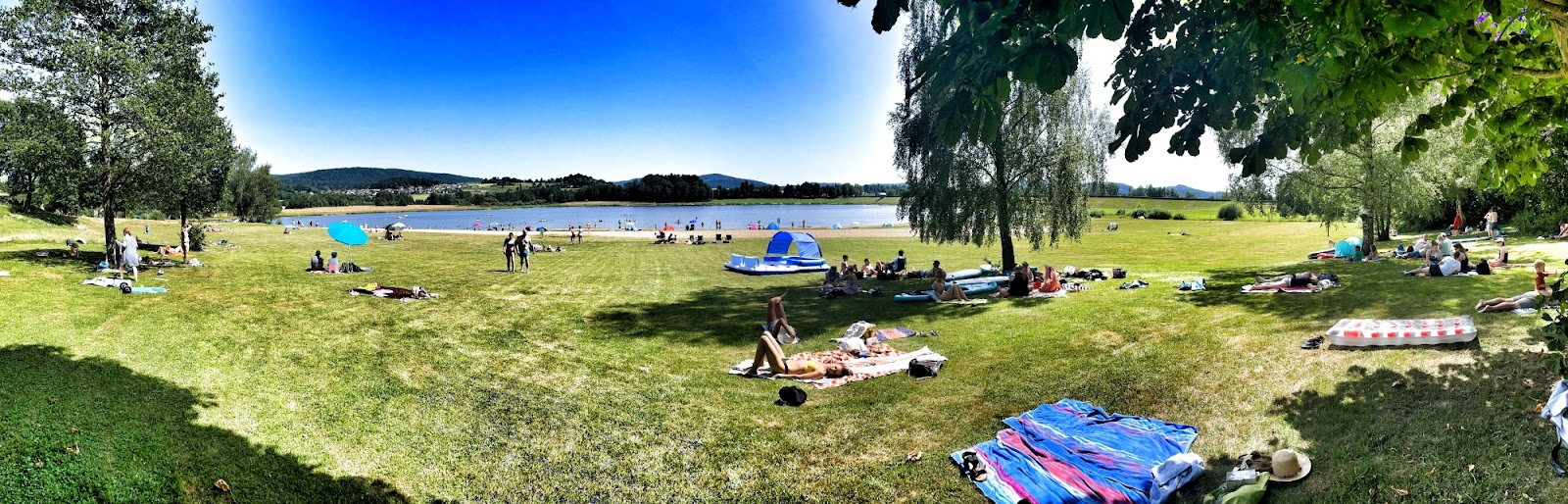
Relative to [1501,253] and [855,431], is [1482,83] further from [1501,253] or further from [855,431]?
[1501,253]

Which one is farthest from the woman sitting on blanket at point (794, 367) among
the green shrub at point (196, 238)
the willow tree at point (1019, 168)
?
the green shrub at point (196, 238)

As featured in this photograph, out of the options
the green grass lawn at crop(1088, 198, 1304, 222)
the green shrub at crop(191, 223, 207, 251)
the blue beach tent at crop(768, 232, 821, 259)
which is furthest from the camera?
the green grass lawn at crop(1088, 198, 1304, 222)

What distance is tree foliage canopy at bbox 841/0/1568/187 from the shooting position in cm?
294

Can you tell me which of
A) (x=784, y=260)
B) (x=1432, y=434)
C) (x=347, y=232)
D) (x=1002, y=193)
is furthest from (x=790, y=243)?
(x=1432, y=434)

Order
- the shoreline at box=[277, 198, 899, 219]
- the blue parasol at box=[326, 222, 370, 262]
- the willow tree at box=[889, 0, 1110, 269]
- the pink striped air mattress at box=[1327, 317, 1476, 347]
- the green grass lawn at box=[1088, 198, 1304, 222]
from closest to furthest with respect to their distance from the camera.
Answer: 1. the pink striped air mattress at box=[1327, 317, 1476, 347]
2. the blue parasol at box=[326, 222, 370, 262]
3. the willow tree at box=[889, 0, 1110, 269]
4. the green grass lawn at box=[1088, 198, 1304, 222]
5. the shoreline at box=[277, 198, 899, 219]

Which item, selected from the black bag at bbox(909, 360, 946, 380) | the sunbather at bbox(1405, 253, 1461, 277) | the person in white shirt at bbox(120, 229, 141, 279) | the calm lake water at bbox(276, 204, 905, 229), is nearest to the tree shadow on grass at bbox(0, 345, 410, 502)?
the black bag at bbox(909, 360, 946, 380)

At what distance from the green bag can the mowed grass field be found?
0.28 meters

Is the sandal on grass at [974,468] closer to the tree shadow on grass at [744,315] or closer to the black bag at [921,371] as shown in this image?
the black bag at [921,371]

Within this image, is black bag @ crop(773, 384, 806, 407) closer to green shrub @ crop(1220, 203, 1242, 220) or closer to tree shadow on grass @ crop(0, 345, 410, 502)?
tree shadow on grass @ crop(0, 345, 410, 502)

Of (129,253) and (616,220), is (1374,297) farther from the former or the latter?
(616,220)

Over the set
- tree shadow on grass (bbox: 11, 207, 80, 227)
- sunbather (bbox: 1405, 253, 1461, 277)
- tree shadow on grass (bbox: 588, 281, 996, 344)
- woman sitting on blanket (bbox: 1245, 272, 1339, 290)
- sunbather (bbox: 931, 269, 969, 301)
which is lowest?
tree shadow on grass (bbox: 588, 281, 996, 344)

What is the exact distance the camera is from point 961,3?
2.96 m

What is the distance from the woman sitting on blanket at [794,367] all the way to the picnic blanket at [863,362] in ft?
0.33

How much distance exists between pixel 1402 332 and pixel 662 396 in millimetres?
9515
